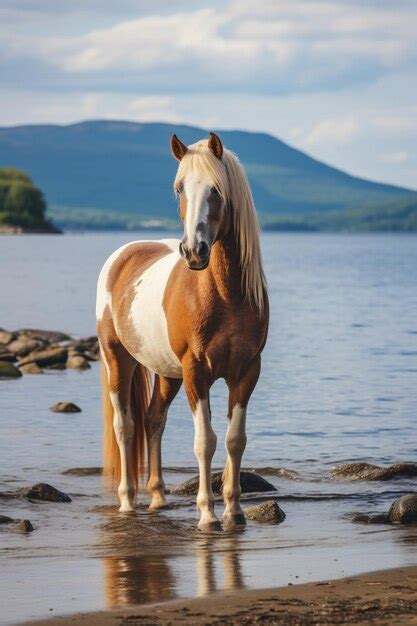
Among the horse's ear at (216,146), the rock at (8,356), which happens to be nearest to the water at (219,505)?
the rock at (8,356)

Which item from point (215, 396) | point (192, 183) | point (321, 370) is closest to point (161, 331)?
point (192, 183)

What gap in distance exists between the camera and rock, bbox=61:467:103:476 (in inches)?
567

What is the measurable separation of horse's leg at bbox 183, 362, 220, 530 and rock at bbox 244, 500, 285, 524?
1.97ft

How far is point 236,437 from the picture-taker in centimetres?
1091

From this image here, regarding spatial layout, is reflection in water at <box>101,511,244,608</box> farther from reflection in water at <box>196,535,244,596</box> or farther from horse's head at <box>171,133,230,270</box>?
horse's head at <box>171,133,230,270</box>

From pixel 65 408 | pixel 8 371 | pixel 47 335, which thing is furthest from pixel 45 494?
pixel 47 335

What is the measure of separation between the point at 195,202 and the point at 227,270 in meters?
0.71

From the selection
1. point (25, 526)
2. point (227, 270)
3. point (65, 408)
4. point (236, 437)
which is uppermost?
point (227, 270)

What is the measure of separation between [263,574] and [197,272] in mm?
2873

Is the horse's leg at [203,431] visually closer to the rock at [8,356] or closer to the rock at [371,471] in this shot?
the rock at [371,471]

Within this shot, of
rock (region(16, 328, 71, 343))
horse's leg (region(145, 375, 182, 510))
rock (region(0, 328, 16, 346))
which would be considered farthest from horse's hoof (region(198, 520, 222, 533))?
rock (region(16, 328, 71, 343))

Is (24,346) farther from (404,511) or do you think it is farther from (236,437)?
(404,511)

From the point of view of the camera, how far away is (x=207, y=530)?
10.9m

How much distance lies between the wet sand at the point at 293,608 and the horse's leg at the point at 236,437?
2.60 meters
